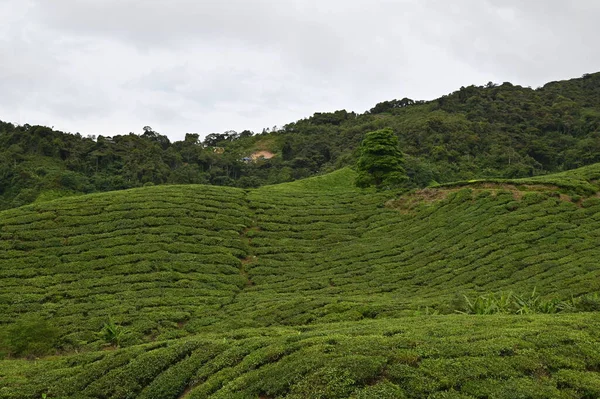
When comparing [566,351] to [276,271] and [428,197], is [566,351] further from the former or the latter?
[428,197]

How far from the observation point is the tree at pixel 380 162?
4397 centimetres

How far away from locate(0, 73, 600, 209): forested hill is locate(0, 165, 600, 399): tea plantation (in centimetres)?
2086

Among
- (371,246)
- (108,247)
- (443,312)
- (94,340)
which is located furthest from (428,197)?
(94,340)

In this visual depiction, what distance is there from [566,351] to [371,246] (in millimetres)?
20552

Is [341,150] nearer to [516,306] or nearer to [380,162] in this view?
[380,162]

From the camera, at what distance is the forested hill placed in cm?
6034

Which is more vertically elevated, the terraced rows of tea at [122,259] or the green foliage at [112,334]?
the terraced rows of tea at [122,259]

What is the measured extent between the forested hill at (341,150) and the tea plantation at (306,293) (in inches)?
821

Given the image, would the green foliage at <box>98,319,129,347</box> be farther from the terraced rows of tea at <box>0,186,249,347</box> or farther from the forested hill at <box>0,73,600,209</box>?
the forested hill at <box>0,73,600,209</box>

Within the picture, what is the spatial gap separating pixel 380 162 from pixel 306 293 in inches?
919

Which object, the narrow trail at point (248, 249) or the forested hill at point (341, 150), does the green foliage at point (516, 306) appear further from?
the forested hill at point (341, 150)

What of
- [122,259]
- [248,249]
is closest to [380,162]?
[248,249]

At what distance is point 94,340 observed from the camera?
1867 centimetres

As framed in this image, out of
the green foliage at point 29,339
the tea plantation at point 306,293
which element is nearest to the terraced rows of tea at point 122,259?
the tea plantation at point 306,293
